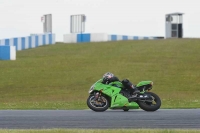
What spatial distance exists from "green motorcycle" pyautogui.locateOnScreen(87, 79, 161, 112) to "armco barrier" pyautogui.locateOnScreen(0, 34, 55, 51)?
26.1 m

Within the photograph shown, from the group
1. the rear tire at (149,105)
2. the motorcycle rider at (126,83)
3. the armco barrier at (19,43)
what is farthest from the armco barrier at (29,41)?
the rear tire at (149,105)

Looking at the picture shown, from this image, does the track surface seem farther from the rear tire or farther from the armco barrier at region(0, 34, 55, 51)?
the armco barrier at region(0, 34, 55, 51)

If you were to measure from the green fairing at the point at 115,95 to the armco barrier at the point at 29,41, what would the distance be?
26.1 meters

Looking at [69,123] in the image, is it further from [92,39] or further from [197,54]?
[92,39]

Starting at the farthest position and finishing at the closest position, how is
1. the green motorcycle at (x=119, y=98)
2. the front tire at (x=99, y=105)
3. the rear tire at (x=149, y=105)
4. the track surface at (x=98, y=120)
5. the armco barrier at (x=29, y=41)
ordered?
1. the armco barrier at (x=29, y=41)
2. the front tire at (x=99, y=105)
3. the green motorcycle at (x=119, y=98)
4. the rear tire at (x=149, y=105)
5. the track surface at (x=98, y=120)

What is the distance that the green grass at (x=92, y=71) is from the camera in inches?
1031

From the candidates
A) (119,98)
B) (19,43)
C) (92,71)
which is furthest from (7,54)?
(119,98)

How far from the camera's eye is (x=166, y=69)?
108 feet

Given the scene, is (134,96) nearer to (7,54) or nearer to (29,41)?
(7,54)

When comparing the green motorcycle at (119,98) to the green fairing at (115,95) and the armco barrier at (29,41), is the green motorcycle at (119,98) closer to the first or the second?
the green fairing at (115,95)

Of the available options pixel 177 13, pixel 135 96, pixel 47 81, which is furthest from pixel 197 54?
pixel 135 96

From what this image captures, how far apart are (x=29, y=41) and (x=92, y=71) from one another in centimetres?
1840

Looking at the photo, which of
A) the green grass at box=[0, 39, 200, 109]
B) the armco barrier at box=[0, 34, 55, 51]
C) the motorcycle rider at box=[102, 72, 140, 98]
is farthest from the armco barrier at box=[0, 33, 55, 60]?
the motorcycle rider at box=[102, 72, 140, 98]

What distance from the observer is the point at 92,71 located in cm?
3234
